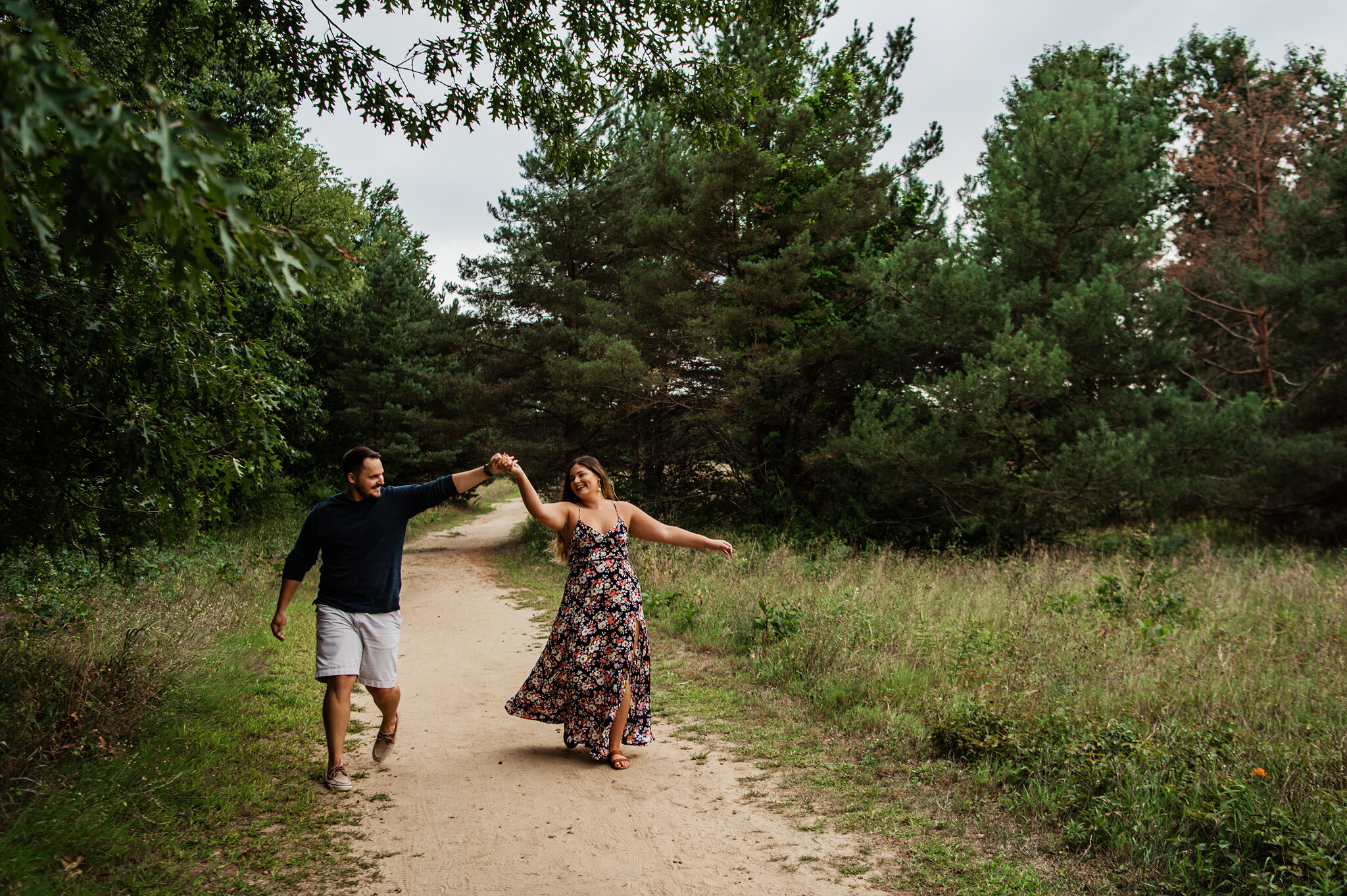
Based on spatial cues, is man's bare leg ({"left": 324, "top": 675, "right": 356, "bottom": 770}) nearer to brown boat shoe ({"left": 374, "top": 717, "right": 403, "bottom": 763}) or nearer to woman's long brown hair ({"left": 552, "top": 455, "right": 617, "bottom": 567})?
brown boat shoe ({"left": 374, "top": 717, "right": 403, "bottom": 763})

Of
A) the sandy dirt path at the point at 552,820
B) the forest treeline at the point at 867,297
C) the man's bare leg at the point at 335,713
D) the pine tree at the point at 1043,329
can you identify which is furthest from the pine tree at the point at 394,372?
the man's bare leg at the point at 335,713

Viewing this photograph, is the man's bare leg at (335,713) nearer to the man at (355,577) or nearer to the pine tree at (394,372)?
the man at (355,577)

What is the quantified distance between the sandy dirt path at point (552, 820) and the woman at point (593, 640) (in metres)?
0.29

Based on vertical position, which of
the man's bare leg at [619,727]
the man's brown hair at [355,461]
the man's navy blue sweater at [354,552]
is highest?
the man's brown hair at [355,461]

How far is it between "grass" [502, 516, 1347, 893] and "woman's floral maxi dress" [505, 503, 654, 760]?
0.98m

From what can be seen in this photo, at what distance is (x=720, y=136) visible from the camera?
7.49 m

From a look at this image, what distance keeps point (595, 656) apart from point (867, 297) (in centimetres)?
1449

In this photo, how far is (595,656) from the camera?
516cm

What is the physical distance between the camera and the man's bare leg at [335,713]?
476 cm

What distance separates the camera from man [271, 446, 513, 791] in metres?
4.79

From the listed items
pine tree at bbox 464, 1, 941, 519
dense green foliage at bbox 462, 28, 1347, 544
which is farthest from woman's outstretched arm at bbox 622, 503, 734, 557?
pine tree at bbox 464, 1, 941, 519

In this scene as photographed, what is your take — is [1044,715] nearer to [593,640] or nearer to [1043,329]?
[593,640]

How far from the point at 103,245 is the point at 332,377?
25717mm

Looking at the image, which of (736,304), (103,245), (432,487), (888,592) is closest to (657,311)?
(736,304)
